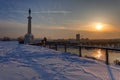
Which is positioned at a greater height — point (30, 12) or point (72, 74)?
point (30, 12)

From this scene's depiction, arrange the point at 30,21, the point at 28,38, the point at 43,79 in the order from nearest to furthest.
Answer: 1. the point at 43,79
2. the point at 28,38
3. the point at 30,21

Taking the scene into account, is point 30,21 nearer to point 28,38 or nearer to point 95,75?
point 28,38

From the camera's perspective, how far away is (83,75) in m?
6.80

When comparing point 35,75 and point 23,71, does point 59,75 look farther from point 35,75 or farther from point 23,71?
point 23,71

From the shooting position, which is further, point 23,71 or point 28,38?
point 28,38

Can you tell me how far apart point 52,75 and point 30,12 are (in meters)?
28.7

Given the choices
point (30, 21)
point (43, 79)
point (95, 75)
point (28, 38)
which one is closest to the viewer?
point (43, 79)

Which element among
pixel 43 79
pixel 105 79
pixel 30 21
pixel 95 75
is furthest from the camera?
pixel 30 21

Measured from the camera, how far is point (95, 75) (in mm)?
6922

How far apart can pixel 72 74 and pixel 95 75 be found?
764mm

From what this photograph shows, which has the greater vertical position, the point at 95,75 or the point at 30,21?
the point at 30,21

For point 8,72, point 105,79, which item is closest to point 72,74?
point 105,79

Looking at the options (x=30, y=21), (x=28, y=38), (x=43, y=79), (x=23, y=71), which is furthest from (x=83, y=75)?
(x=30, y=21)

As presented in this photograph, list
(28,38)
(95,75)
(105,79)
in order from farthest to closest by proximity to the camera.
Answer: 1. (28,38)
2. (95,75)
3. (105,79)
